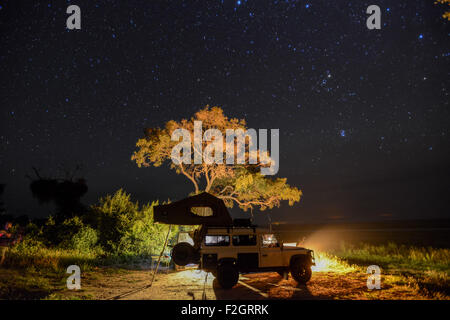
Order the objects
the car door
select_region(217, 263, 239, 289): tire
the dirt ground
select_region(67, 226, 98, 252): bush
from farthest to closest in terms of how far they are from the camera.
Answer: select_region(67, 226, 98, 252): bush < the car door < select_region(217, 263, 239, 289): tire < the dirt ground

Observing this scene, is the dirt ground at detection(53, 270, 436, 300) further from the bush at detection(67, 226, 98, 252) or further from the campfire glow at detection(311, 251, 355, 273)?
the bush at detection(67, 226, 98, 252)

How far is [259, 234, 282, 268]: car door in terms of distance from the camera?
31.8ft

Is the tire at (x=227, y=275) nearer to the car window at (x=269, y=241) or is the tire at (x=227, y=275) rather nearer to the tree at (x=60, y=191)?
the car window at (x=269, y=241)

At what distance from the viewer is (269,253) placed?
9.80m

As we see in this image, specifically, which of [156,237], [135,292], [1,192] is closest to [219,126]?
[156,237]

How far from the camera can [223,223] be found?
9.77 metres

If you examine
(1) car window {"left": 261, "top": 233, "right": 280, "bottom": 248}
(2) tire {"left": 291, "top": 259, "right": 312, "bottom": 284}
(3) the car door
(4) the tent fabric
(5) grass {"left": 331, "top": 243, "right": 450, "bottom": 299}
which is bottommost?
(5) grass {"left": 331, "top": 243, "right": 450, "bottom": 299}

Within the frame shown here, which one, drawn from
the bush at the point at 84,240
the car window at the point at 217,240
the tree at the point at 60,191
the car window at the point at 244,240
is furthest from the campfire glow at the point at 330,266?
the tree at the point at 60,191

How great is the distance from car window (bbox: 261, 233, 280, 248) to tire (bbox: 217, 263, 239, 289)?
1.32m

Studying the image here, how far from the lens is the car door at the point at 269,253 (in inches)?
382

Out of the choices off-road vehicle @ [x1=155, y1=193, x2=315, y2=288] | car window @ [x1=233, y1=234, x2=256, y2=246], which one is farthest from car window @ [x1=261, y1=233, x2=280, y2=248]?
car window @ [x1=233, y1=234, x2=256, y2=246]

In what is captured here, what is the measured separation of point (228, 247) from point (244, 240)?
601 millimetres
